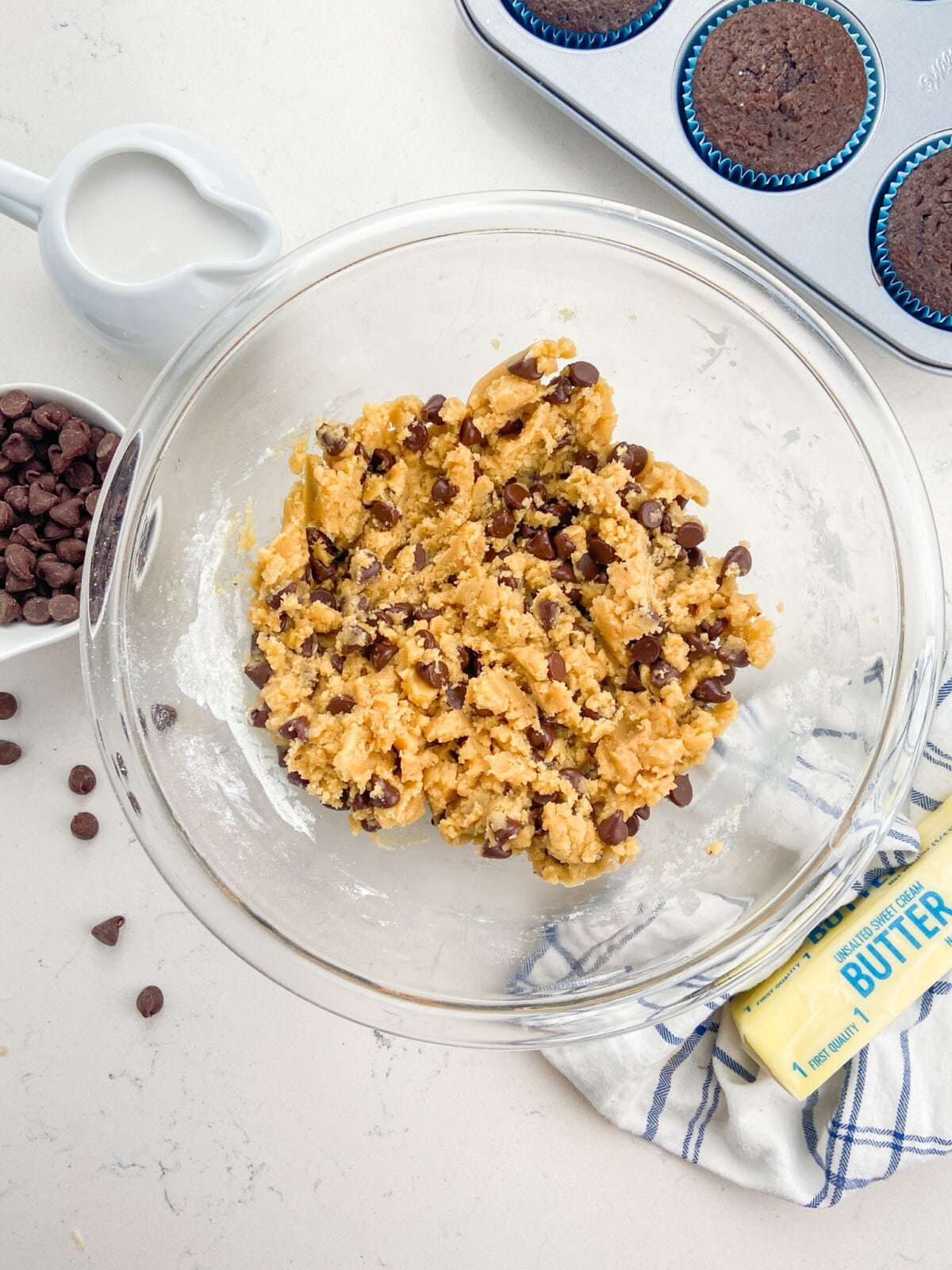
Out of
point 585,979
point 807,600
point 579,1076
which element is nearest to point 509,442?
point 807,600

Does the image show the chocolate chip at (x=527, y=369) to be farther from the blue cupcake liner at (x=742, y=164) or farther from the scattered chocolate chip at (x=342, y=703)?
the blue cupcake liner at (x=742, y=164)

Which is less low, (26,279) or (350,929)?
(26,279)

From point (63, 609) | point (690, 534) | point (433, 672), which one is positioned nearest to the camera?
point (433, 672)

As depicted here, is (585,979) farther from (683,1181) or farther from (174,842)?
(174,842)

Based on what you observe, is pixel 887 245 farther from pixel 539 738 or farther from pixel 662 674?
pixel 539 738

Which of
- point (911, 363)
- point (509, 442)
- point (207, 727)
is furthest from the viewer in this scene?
point (911, 363)

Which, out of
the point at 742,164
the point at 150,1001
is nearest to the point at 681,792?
the point at 150,1001

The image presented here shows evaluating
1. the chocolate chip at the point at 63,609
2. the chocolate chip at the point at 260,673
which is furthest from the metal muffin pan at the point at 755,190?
Answer: the chocolate chip at the point at 63,609

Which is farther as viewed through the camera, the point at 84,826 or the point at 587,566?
the point at 84,826
